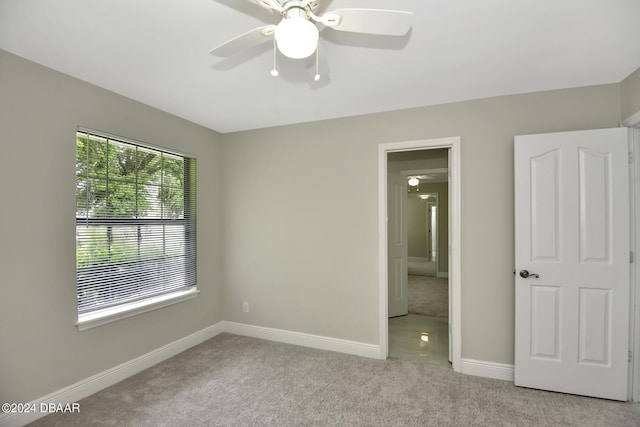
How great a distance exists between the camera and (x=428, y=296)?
19.0ft

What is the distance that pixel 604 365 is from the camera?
2.37m

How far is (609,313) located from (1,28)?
15.0ft

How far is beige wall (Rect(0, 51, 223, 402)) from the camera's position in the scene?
6.65ft

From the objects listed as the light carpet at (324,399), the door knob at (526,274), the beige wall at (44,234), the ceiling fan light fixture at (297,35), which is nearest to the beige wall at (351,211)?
the door knob at (526,274)

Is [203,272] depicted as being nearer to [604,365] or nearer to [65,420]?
[65,420]

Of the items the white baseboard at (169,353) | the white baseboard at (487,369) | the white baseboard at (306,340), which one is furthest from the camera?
the white baseboard at (306,340)

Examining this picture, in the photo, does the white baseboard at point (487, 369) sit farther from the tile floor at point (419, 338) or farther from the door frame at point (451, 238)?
the tile floor at point (419, 338)

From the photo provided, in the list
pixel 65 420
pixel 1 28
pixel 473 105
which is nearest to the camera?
pixel 1 28

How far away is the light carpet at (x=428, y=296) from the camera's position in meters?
4.89

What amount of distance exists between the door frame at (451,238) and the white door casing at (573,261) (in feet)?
1.53

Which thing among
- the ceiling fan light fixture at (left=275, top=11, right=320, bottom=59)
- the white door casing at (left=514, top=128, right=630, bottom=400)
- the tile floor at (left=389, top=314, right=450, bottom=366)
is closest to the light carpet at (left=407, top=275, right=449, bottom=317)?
the tile floor at (left=389, top=314, right=450, bottom=366)

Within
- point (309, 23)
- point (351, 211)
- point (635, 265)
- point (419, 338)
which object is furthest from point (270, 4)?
point (419, 338)

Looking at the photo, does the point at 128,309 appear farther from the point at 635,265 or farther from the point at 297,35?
the point at 635,265

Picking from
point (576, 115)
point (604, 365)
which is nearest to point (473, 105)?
point (576, 115)
